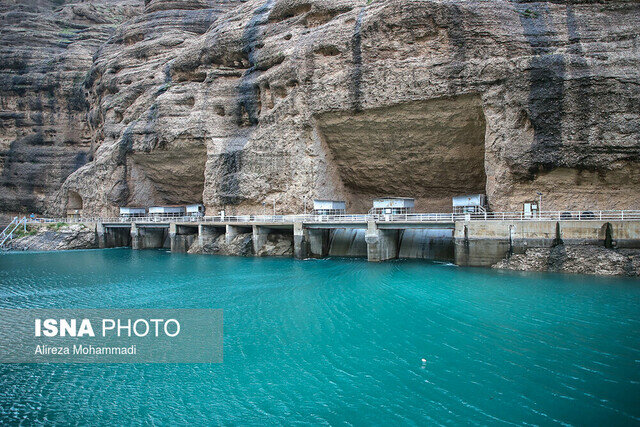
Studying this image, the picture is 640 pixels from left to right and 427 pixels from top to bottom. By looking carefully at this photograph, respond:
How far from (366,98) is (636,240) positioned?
24538 mm

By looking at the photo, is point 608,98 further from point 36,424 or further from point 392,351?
point 36,424

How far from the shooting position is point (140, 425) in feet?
35.8

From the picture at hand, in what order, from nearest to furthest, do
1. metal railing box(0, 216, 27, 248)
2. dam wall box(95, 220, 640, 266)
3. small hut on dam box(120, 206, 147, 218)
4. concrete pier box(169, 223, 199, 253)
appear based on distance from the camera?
dam wall box(95, 220, 640, 266)
concrete pier box(169, 223, 199, 253)
metal railing box(0, 216, 27, 248)
small hut on dam box(120, 206, 147, 218)

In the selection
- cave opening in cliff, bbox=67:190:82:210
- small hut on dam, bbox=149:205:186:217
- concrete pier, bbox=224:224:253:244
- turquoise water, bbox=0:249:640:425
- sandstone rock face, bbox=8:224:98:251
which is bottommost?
turquoise water, bbox=0:249:640:425

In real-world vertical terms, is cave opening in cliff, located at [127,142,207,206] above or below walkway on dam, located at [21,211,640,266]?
above

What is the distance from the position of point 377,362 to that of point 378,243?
906 inches

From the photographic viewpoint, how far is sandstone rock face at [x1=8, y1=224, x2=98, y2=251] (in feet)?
174

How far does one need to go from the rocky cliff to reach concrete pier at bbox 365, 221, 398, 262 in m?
10.1

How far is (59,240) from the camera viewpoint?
176 ft

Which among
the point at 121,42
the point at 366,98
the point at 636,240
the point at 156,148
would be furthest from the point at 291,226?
the point at 121,42

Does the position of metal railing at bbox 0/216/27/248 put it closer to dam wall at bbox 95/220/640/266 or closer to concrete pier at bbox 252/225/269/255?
dam wall at bbox 95/220/640/266

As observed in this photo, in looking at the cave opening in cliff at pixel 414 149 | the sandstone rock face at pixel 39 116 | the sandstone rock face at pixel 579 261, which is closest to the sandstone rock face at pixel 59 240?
the sandstone rock face at pixel 39 116

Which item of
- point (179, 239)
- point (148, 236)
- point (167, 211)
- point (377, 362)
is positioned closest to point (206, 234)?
point (179, 239)

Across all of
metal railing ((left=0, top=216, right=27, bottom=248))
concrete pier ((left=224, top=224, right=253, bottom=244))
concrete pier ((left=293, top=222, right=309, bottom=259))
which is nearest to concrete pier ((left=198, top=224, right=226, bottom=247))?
concrete pier ((left=224, top=224, right=253, bottom=244))
